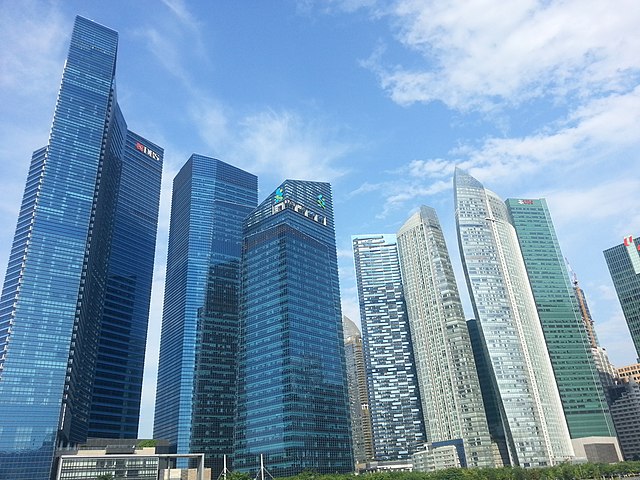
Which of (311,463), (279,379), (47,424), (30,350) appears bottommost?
(311,463)

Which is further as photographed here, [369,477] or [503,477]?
[503,477]

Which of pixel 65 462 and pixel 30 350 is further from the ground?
pixel 30 350

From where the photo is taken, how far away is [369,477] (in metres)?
160

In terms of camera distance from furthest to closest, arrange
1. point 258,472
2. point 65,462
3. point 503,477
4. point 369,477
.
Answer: point 258,472
point 503,477
point 369,477
point 65,462

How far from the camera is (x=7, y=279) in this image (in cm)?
19638

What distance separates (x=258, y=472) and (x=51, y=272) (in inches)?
4340

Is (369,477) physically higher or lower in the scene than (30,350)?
lower

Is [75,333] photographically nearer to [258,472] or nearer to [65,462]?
[65,462]

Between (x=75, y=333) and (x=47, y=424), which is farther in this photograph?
(x=75, y=333)

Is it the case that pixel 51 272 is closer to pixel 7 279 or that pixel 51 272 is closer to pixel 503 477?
pixel 7 279

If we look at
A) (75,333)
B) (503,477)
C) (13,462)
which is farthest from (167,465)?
(503,477)

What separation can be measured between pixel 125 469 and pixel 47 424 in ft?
156

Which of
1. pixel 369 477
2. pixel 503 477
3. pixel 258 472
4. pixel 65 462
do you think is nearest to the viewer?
pixel 65 462

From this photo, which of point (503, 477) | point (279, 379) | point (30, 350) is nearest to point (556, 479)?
point (503, 477)
